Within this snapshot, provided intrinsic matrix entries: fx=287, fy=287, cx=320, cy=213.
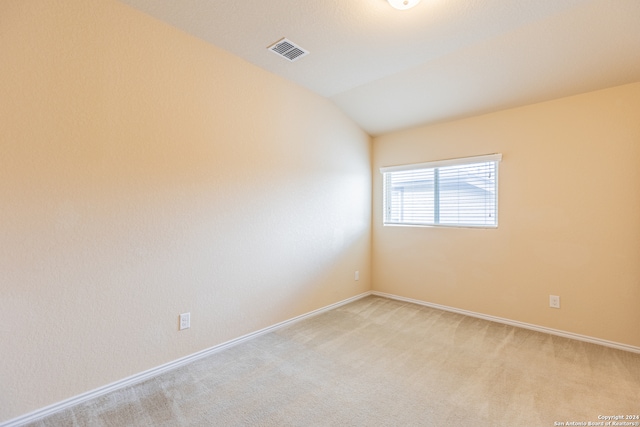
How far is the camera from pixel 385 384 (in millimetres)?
1928

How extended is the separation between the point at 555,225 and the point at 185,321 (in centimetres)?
337

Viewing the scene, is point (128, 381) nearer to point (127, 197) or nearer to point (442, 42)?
point (127, 197)

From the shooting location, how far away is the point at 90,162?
1780mm

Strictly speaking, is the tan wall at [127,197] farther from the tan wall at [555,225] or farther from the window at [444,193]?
the tan wall at [555,225]

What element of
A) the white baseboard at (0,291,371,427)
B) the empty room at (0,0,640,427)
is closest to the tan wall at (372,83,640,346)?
the empty room at (0,0,640,427)

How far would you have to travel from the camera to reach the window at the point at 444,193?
3154 millimetres

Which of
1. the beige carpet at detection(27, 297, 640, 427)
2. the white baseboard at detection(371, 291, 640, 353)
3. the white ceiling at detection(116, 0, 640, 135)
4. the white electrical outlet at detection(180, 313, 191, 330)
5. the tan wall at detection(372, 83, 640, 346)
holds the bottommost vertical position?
the beige carpet at detection(27, 297, 640, 427)

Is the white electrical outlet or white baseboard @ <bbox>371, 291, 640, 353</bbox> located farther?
white baseboard @ <bbox>371, 291, 640, 353</bbox>

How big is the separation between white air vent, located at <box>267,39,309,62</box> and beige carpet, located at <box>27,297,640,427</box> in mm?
2520

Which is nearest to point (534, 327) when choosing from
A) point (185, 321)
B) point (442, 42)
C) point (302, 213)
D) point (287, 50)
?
point (302, 213)

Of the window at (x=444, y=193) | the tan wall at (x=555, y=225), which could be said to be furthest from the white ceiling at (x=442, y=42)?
the window at (x=444, y=193)

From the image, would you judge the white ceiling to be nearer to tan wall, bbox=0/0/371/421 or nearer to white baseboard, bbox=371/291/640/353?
tan wall, bbox=0/0/371/421

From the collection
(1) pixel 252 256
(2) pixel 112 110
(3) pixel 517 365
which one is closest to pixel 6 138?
(2) pixel 112 110

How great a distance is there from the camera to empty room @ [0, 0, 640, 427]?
64.4 inches
